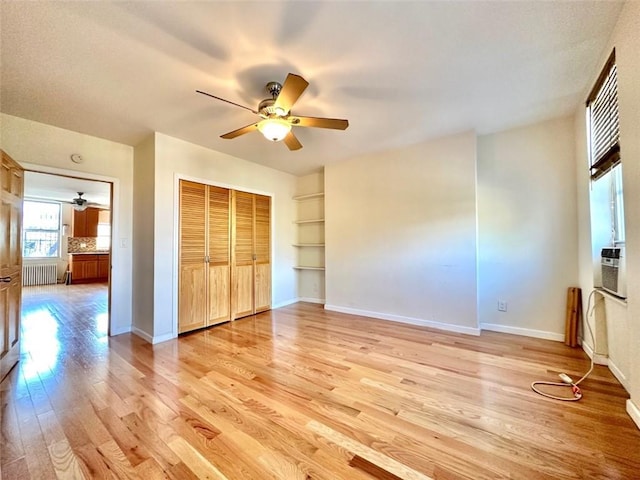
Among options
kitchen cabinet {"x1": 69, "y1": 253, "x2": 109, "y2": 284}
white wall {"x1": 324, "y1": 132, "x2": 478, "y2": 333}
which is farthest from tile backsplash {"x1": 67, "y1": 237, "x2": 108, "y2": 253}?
white wall {"x1": 324, "y1": 132, "x2": 478, "y2": 333}

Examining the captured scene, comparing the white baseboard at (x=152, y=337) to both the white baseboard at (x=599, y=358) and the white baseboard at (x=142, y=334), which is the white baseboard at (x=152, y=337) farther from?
the white baseboard at (x=599, y=358)

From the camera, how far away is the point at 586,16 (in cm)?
165

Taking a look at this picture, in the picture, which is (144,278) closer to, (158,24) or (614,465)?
(158,24)

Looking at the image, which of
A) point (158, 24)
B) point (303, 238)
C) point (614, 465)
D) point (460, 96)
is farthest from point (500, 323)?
point (158, 24)

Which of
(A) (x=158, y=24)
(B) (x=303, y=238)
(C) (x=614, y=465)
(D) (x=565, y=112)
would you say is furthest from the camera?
(B) (x=303, y=238)

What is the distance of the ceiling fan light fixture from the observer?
7.18ft

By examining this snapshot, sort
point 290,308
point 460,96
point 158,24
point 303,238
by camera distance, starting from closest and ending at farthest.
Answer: point 158,24 → point 460,96 → point 290,308 → point 303,238

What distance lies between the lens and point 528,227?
3.19 meters

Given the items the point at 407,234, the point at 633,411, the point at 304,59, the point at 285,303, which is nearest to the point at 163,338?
the point at 285,303

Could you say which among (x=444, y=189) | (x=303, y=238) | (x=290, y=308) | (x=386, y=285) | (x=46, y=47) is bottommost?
(x=290, y=308)

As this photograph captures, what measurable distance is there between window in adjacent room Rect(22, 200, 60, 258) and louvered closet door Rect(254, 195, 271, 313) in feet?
25.3

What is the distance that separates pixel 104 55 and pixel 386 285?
3963mm

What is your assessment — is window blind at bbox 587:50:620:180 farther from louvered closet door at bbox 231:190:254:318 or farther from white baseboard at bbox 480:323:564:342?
louvered closet door at bbox 231:190:254:318

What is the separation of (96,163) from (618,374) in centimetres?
590
